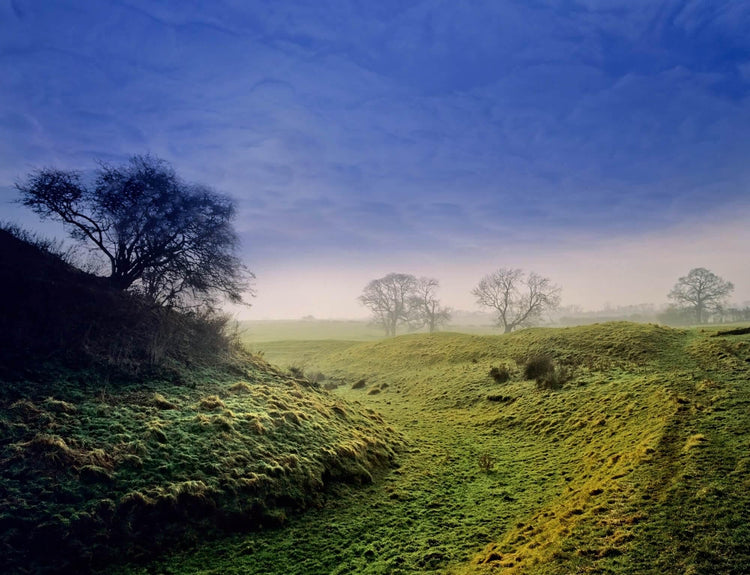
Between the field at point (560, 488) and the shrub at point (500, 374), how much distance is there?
80.2 inches

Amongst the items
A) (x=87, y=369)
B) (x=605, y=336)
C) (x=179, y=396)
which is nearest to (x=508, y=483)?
(x=179, y=396)

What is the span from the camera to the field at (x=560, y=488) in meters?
6.35

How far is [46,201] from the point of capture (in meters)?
20.5

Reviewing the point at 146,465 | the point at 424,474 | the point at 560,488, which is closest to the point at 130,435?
the point at 146,465

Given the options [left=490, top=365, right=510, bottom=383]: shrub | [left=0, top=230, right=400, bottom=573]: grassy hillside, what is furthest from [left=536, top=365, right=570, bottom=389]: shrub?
[left=0, top=230, right=400, bottom=573]: grassy hillside

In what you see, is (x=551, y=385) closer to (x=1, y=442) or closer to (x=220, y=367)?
(x=220, y=367)

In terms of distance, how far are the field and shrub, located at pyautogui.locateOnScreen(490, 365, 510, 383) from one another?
2037mm

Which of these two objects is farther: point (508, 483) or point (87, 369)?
point (87, 369)

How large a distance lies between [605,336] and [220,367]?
27794mm

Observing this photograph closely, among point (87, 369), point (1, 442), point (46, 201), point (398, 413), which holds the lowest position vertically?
point (398, 413)

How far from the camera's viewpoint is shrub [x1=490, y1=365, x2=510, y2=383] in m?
24.6

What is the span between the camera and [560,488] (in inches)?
404

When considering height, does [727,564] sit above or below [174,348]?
below

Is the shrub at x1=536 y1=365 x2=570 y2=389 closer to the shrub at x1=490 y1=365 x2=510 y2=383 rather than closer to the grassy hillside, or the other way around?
the shrub at x1=490 y1=365 x2=510 y2=383
